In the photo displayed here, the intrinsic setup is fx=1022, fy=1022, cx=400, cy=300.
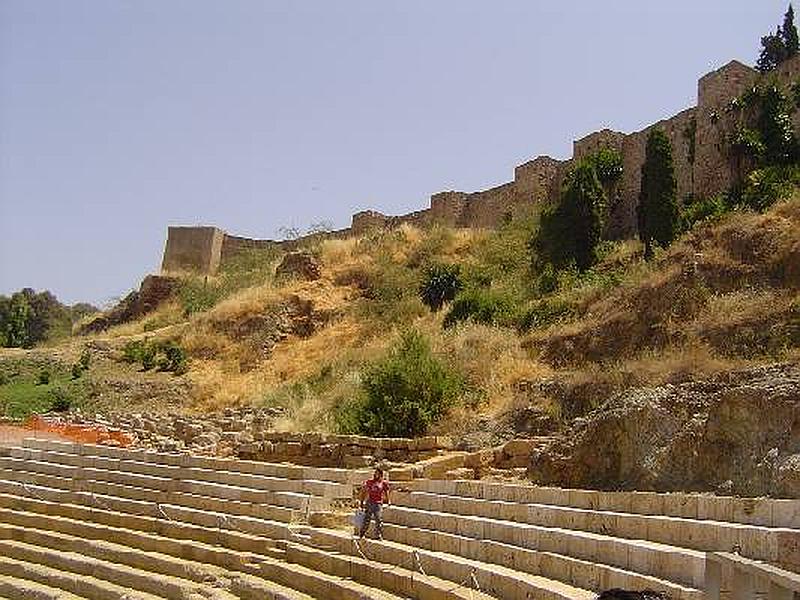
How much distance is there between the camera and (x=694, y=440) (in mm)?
9438

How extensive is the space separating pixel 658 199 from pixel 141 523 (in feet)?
37.6

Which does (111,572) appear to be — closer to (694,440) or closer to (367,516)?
(367,516)

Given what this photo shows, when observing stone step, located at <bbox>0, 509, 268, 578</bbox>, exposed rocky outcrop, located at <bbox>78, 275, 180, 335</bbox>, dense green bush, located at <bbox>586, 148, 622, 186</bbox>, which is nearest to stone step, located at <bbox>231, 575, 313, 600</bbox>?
stone step, located at <bbox>0, 509, 268, 578</bbox>

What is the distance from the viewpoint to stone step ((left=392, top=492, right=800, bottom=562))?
5.92m

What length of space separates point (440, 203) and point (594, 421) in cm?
2015

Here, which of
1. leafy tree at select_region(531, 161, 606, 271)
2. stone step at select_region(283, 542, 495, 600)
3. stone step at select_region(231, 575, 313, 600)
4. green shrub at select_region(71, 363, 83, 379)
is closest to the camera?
stone step at select_region(283, 542, 495, 600)

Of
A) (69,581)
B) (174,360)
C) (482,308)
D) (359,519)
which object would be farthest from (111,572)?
(174,360)

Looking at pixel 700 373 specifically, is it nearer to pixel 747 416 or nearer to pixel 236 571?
pixel 747 416

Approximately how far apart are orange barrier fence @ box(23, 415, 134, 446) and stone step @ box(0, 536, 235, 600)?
17.3 feet

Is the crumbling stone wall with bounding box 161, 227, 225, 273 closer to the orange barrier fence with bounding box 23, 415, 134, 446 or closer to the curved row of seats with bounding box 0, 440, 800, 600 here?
the orange barrier fence with bounding box 23, 415, 134, 446

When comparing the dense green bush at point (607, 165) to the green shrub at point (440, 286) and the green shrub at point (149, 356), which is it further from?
the green shrub at point (149, 356)

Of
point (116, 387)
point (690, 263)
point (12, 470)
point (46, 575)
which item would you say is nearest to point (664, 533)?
point (46, 575)

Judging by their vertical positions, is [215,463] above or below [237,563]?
above

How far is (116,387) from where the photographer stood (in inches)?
934
